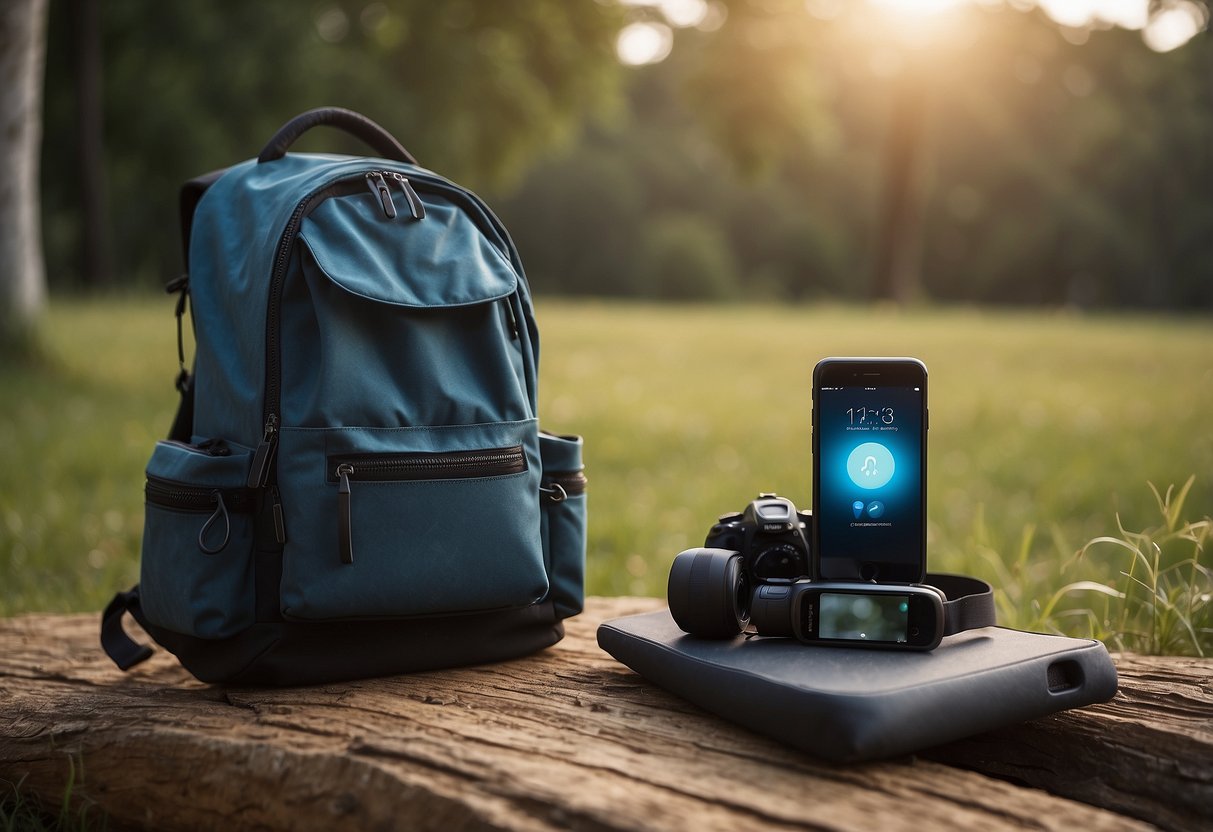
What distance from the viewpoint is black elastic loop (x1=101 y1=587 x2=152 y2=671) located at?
2406mm

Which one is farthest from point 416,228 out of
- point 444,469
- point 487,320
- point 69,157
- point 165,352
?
point 69,157

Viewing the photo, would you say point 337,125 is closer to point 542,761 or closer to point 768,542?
point 768,542

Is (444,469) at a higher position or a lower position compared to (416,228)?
lower

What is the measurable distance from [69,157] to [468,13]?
28.7 feet

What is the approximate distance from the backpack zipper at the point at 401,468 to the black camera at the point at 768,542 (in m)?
0.44

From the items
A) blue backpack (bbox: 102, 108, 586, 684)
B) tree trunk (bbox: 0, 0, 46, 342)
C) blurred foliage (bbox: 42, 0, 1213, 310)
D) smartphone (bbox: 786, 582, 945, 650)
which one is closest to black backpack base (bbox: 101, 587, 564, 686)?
blue backpack (bbox: 102, 108, 586, 684)

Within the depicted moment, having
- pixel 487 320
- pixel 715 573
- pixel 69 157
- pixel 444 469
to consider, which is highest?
pixel 69 157

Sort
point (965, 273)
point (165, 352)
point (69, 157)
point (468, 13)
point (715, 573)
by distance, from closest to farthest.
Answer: point (715, 573) → point (165, 352) → point (468, 13) → point (69, 157) → point (965, 273)

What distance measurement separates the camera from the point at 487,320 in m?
2.27

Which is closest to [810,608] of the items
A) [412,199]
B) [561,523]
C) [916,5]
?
[561,523]

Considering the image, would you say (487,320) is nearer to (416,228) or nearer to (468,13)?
(416,228)

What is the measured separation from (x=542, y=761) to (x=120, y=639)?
1216mm

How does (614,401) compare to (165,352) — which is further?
(165,352)

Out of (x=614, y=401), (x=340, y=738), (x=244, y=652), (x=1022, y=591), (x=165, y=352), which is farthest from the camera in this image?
(x=165, y=352)
